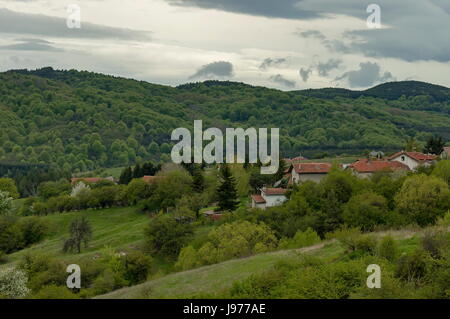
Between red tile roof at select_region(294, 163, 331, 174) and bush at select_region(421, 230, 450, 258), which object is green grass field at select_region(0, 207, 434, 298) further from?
red tile roof at select_region(294, 163, 331, 174)

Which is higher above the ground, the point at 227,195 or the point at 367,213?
the point at 367,213

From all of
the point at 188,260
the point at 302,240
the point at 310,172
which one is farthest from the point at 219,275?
the point at 310,172

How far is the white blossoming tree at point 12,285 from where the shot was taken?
Answer: 3947 centimetres

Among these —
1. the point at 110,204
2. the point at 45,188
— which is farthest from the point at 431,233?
the point at 45,188

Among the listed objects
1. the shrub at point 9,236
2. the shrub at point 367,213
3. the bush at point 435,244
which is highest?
the bush at point 435,244

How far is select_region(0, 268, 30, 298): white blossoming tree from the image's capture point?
39.5m

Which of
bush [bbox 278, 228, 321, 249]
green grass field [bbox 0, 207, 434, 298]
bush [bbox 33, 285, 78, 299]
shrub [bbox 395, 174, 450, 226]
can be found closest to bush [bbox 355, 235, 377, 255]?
green grass field [bbox 0, 207, 434, 298]

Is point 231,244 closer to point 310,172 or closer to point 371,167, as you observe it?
point 310,172

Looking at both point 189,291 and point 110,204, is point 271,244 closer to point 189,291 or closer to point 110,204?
point 189,291

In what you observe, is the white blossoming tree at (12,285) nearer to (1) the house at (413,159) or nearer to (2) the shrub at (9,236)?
(2) the shrub at (9,236)

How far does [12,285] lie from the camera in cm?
3991

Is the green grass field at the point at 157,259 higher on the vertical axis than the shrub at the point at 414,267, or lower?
lower

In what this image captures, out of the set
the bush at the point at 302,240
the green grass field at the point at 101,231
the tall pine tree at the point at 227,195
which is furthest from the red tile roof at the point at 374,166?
the green grass field at the point at 101,231

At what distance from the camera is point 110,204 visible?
9338 cm
